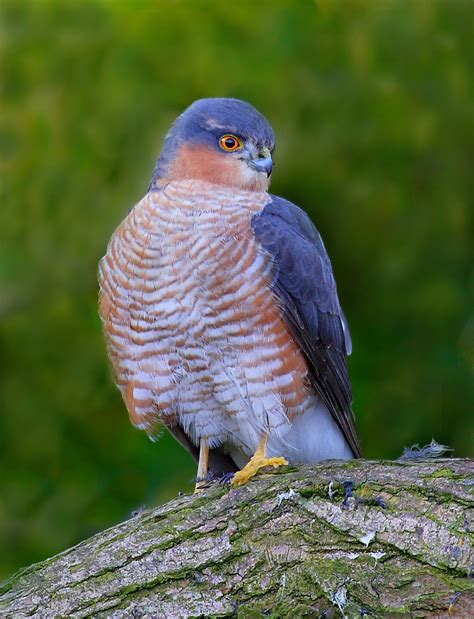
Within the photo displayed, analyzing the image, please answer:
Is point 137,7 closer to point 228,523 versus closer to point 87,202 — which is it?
point 87,202

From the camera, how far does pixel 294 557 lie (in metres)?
3.43

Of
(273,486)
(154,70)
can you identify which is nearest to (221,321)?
(273,486)

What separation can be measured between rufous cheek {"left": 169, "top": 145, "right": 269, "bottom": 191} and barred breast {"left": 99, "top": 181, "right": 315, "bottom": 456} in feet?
0.30

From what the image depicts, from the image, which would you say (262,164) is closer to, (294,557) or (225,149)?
(225,149)

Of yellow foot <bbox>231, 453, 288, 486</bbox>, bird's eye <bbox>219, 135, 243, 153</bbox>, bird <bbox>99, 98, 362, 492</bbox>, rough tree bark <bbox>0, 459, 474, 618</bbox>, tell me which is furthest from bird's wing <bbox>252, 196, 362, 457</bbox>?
rough tree bark <bbox>0, 459, 474, 618</bbox>

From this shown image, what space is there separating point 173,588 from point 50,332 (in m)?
2.38

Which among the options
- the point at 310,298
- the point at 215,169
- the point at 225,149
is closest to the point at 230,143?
the point at 225,149

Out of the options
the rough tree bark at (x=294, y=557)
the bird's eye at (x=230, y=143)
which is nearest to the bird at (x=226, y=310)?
the bird's eye at (x=230, y=143)

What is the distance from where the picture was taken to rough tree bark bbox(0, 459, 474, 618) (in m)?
3.27

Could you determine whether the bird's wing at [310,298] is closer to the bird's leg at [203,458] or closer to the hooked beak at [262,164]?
the hooked beak at [262,164]

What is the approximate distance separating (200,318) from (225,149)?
2.93 feet

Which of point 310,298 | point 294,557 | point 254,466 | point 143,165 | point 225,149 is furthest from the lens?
point 143,165

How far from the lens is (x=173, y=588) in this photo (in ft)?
11.3

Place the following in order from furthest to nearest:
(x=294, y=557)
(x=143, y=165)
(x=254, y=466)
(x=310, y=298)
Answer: (x=143, y=165)
(x=310, y=298)
(x=254, y=466)
(x=294, y=557)
